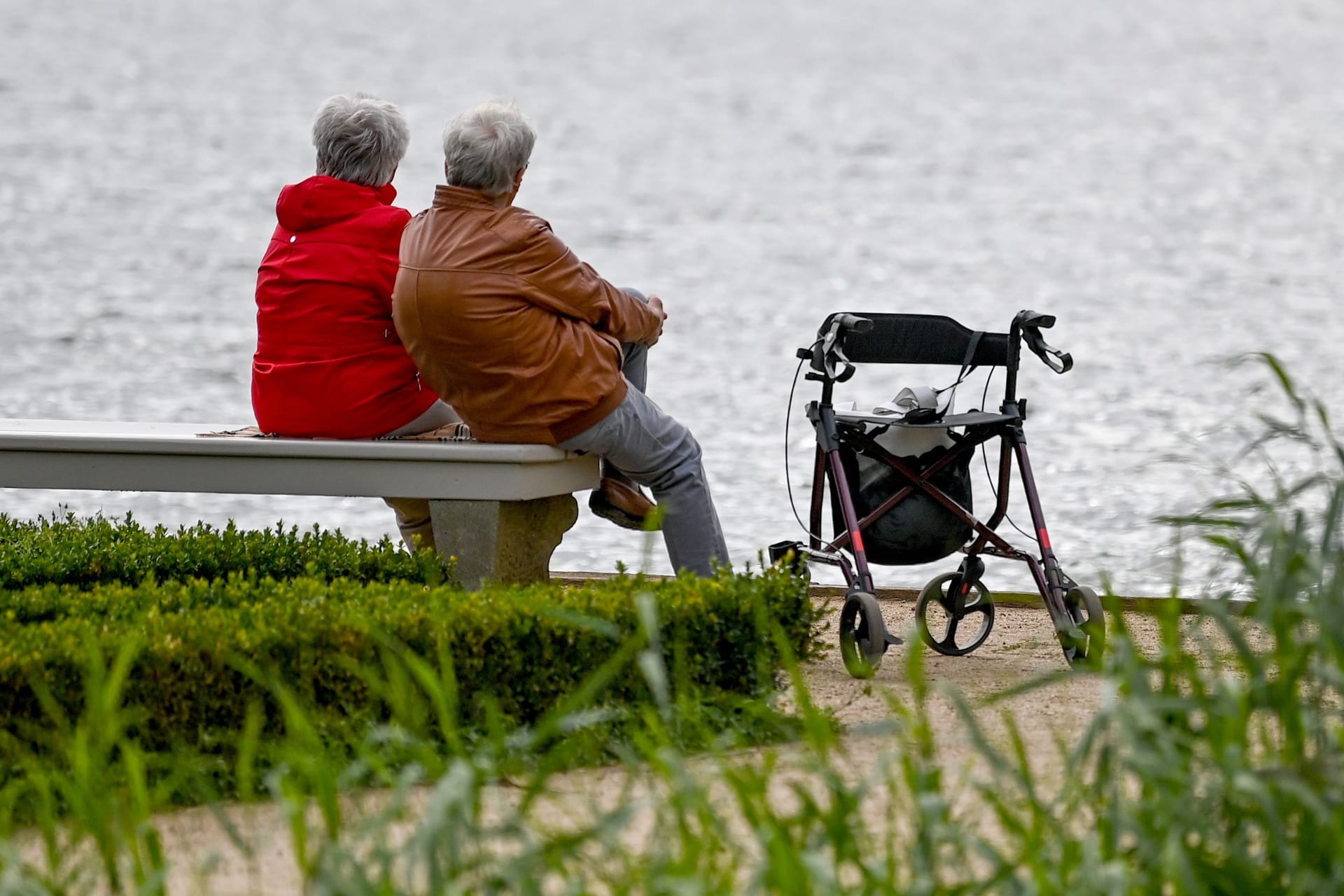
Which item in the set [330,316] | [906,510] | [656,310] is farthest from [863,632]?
[330,316]

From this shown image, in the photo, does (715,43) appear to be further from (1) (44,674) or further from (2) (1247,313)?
(1) (44,674)

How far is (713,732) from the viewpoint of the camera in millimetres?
4363

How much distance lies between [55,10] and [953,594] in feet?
159

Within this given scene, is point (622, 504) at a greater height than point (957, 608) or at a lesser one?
greater

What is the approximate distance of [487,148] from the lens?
5.30 meters

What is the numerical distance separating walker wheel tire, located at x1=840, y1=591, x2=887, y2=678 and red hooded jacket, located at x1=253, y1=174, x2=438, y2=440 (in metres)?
1.56

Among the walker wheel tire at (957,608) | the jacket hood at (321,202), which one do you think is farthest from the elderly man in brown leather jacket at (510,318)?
the walker wheel tire at (957,608)

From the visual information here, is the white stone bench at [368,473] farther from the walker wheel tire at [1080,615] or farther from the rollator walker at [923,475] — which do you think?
the walker wheel tire at [1080,615]

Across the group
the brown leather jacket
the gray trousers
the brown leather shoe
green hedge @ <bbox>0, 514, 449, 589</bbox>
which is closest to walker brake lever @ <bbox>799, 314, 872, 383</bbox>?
the gray trousers

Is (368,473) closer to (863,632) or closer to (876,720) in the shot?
(863,632)

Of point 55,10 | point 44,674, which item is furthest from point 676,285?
point 55,10

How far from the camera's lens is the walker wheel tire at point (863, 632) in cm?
514

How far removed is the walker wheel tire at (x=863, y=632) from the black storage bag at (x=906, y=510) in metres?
0.30

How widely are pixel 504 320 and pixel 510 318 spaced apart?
2 centimetres
